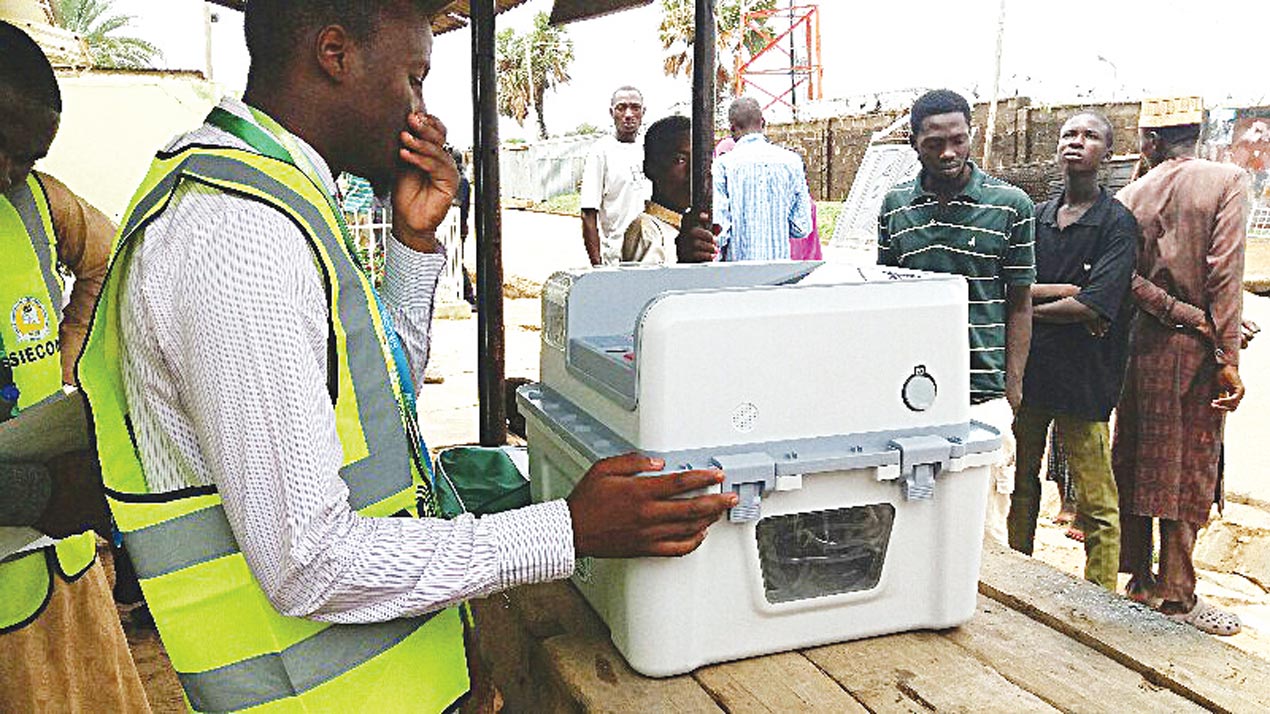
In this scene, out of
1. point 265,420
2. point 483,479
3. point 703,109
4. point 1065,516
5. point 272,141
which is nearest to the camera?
point 265,420

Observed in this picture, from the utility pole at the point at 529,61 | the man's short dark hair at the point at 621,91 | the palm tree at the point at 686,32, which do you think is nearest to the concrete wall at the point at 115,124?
the man's short dark hair at the point at 621,91

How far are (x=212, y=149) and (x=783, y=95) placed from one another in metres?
28.7

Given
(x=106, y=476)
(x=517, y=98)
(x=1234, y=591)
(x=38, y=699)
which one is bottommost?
(x=1234, y=591)

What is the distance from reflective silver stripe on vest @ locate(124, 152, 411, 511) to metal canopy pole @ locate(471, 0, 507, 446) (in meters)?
2.14

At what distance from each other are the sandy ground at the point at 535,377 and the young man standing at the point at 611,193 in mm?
692

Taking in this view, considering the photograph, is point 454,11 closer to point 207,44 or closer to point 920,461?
point 920,461

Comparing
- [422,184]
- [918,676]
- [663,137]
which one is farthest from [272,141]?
[663,137]

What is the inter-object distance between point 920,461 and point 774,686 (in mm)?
347

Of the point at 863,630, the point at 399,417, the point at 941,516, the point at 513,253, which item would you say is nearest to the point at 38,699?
the point at 399,417

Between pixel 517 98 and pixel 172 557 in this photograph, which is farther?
pixel 517 98

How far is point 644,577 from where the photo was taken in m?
1.28

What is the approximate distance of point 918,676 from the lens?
51.7 inches

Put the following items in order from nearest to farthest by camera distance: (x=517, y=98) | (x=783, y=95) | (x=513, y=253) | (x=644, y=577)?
(x=644, y=577) < (x=513, y=253) < (x=783, y=95) < (x=517, y=98)

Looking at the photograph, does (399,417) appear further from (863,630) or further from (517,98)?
(517,98)
